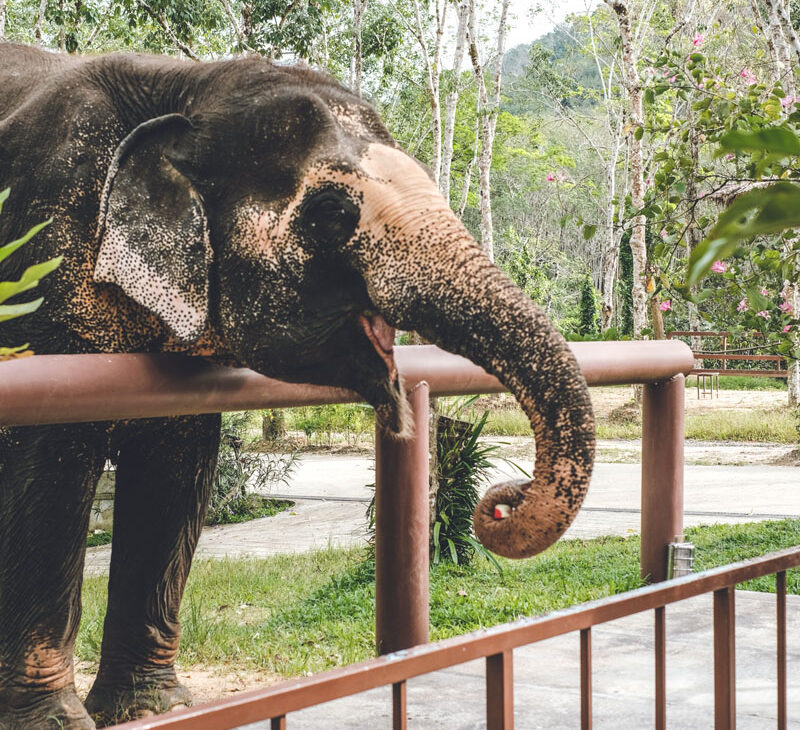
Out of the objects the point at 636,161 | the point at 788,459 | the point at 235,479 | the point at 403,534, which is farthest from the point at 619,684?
the point at 636,161

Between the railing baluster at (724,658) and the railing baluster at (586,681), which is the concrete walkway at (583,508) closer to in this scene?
the railing baluster at (724,658)

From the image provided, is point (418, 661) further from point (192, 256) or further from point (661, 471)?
point (661, 471)

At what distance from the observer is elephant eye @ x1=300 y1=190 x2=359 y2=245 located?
8.39ft

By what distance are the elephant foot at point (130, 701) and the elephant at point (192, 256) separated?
0.30 meters

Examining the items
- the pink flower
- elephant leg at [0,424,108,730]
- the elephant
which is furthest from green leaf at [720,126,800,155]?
the pink flower

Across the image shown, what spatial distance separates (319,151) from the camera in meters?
2.62

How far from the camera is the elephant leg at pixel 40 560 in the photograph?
2613mm

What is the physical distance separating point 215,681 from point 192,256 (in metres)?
1.62

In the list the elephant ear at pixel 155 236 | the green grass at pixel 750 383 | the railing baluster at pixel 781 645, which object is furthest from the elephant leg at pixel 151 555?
the green grass at pixel 750 383

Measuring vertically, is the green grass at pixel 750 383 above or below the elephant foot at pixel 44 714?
above

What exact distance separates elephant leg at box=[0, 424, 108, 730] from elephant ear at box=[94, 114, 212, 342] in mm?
402

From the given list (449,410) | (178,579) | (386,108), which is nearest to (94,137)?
(178,579)

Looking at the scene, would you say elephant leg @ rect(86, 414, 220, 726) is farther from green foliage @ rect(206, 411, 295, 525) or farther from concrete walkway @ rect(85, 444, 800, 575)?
green foliage @ rect(206, 411, 295, 525)

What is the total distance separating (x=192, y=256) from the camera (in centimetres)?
259
